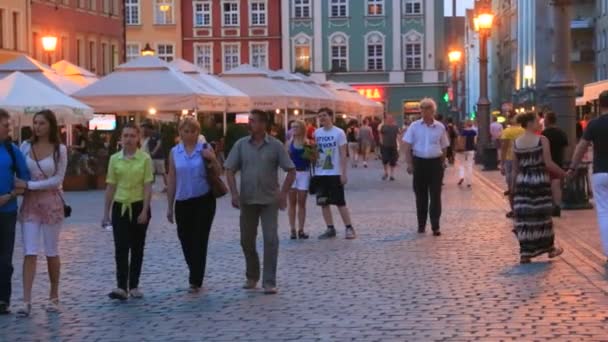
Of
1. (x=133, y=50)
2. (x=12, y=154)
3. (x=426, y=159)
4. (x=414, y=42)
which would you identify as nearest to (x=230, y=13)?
(x=133, y=50)

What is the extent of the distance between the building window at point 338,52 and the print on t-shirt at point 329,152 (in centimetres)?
7008

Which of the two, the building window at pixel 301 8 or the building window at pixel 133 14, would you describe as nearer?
the building window at pixel 301 8

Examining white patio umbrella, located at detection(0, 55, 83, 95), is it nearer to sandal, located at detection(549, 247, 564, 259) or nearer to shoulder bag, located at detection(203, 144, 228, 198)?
sandal, located at detection(549, 247, 564, 259)

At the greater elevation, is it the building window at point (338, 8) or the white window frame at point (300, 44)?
the building window at point (338, 8)

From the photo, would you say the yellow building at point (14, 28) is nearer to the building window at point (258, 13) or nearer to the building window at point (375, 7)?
the building window at point (258, 13)

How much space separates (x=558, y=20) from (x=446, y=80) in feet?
220

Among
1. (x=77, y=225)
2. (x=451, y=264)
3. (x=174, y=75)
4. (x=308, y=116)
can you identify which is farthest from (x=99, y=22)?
(x=451, y=264)

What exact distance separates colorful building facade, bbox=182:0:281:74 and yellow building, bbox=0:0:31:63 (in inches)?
1204

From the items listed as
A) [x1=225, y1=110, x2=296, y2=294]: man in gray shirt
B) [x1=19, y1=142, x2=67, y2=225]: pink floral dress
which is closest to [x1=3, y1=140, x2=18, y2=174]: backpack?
[x1=19, y1=142, x2=67, y2=225]: pink floral dress

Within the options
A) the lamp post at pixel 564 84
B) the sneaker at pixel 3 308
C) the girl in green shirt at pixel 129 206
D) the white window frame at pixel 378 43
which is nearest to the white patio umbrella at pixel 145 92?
the lamp post at pixel 564 84

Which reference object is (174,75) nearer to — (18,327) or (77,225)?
(77,225)

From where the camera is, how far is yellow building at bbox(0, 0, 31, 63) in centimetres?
5503

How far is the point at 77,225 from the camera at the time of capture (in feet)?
66.2

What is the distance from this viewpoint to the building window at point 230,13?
87.6 metres
